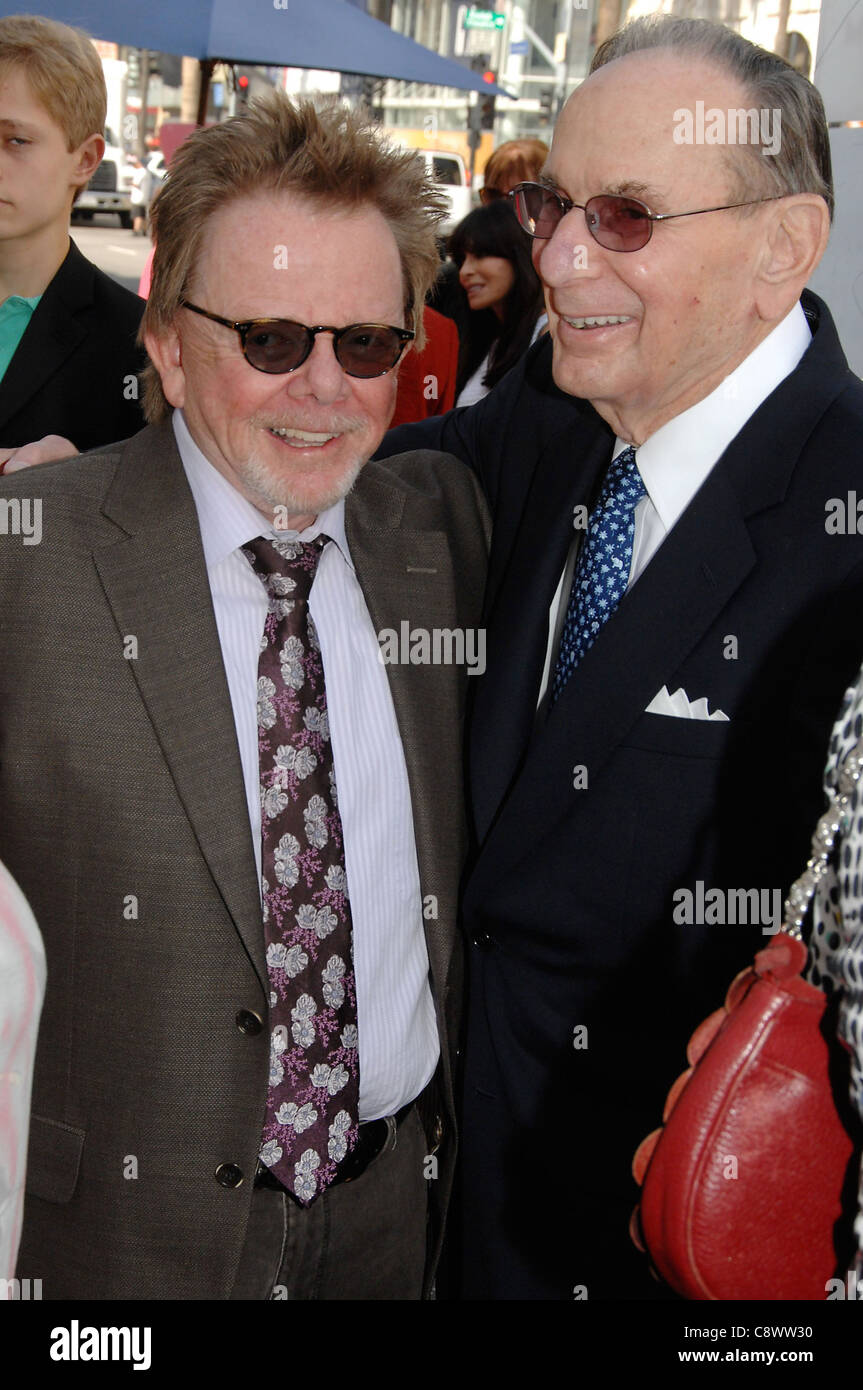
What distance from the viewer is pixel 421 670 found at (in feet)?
7.75

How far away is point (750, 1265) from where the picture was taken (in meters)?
1.35

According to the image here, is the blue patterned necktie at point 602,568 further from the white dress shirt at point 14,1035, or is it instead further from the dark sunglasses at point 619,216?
the white dress shirt at point 14,1035

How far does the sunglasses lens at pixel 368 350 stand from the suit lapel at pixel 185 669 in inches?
13.9

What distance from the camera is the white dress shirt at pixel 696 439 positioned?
2.22 m

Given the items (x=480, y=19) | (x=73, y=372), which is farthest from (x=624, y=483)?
(x=480, y=19)

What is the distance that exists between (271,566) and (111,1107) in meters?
0.87

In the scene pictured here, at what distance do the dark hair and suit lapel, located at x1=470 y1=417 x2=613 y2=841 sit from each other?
3.51 m

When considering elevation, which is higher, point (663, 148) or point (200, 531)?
point (663, 148)

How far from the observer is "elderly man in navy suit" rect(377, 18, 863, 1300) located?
205 cm

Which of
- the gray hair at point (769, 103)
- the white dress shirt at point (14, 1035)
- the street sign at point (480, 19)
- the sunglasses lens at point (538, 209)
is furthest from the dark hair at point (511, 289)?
the street sign at point (480, 19)
